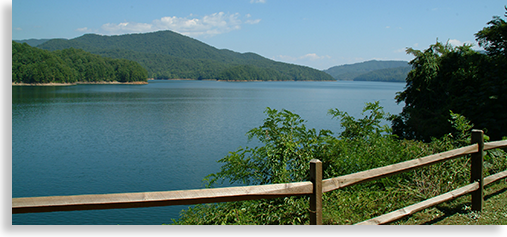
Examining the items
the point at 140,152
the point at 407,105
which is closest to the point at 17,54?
the point at 140,152

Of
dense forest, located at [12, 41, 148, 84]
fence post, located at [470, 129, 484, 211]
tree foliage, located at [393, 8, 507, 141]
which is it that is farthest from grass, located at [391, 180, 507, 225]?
dense forest, located at [12, 41, 148, 84]

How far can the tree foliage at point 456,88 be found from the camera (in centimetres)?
1068

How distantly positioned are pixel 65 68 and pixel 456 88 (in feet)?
390

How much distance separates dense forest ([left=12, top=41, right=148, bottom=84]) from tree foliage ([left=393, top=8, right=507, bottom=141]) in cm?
10577

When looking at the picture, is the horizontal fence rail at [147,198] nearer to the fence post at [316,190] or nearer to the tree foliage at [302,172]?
the fence post at [316,190]

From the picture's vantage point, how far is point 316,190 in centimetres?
315

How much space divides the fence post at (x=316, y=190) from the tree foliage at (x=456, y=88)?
8.98m

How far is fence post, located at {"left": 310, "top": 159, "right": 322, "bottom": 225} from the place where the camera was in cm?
310

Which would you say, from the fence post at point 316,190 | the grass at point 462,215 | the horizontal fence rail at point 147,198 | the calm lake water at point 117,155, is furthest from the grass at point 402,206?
the calm lake water at point 117,155

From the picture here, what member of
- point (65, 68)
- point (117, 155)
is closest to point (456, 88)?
point (117, 155)

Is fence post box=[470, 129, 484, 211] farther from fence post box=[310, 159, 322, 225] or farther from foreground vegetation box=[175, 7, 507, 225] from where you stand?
fence post box=[310, 159, 322, 225]

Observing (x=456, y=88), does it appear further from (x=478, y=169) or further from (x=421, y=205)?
(x=421, y=205)

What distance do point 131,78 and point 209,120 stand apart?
108594 millimetres

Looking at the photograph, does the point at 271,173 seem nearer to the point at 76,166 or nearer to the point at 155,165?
the point at 155,165
